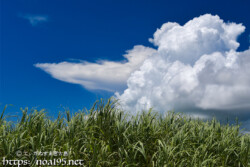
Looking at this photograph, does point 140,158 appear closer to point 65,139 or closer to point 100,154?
point 100,154

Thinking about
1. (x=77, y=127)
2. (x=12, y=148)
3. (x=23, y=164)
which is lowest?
(x=23, y=164)

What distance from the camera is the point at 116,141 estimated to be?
608 centimetres

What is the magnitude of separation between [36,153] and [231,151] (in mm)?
4582

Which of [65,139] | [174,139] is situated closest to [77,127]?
[65,139]

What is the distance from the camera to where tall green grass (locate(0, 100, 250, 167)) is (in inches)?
212

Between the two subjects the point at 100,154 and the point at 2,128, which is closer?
the point at 100,154

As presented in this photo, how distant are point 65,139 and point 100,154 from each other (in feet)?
2.94

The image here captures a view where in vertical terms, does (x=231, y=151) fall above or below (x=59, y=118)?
below

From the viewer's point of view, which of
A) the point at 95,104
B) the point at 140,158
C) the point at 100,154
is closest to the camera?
the point at 100,154

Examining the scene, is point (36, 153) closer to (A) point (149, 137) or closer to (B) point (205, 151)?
(A) point (149, 137)

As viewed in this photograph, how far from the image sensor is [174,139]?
6070mm

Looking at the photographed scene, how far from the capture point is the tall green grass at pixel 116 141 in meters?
5.39

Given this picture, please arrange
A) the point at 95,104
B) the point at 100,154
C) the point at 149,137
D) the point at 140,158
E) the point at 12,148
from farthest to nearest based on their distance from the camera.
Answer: the point at 95,104
the point at 149,137
the point at 140,158
the point at 100,154
the point at 12,148

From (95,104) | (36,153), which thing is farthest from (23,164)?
(95,104)
